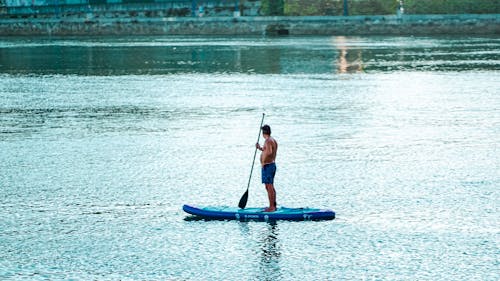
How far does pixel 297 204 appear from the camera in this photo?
2128 centimetres

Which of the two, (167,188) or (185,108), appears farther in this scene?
(185,108)

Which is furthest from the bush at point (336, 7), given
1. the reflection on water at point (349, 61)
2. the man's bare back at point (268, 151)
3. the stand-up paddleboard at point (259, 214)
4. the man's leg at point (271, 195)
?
the man's bare back at point (268, 151)

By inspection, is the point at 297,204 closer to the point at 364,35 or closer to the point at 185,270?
the point at 185,270

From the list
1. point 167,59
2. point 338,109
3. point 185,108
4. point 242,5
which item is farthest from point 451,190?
point 242,5

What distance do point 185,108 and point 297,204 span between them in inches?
788

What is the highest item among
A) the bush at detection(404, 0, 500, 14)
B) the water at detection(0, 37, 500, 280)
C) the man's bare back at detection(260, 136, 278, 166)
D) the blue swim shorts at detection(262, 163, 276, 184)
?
the man's bare back at detection(260, 136, 278, 166)

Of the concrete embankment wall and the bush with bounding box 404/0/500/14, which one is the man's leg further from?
the bush with bounding box 404/0/500/14

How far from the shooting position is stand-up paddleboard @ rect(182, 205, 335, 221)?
19359 millimetres

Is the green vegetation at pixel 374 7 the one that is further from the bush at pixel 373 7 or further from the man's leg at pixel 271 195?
the man's leg at pixel 271 195

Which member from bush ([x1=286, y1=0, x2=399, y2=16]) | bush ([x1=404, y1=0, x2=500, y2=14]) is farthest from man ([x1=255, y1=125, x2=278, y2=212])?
bush ([x1=286, y1=0, x2=399, y2=16])

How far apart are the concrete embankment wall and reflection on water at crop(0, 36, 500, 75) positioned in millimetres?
24508

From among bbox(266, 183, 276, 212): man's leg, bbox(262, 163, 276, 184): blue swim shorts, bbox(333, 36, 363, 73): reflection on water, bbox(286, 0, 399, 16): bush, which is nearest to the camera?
bbox(266, 183, 276, 212): man's leg

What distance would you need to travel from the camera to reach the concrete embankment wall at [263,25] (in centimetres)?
12300

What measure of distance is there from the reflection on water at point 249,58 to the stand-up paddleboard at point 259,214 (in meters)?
43.2
